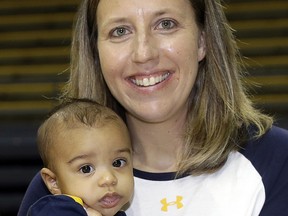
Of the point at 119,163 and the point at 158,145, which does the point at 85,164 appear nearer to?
the point at 119,163

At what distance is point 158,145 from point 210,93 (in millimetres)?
203

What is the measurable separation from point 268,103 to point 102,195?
10.8 ft

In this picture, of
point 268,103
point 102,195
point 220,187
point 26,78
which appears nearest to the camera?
point 102,195

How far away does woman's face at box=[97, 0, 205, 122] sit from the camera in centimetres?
190

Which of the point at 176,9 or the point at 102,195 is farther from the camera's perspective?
the point at 176,9

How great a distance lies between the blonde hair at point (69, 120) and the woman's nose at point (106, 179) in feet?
0.42

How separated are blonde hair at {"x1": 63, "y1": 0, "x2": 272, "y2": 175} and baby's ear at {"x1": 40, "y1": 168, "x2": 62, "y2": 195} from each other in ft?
1.07

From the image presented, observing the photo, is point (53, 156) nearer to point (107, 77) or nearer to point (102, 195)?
point (102, 195)

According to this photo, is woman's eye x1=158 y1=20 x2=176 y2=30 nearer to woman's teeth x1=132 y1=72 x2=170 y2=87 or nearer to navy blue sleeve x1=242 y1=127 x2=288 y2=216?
woman's teeth x1=132 y1=72 x2=170 y2=87

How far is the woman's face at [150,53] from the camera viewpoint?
1.90 m

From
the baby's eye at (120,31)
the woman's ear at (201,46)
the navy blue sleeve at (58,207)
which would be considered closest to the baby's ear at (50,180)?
the navy blue sleeve at (58,207)

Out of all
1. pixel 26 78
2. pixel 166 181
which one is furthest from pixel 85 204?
pixel 26 78

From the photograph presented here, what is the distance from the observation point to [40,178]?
205 centimetres

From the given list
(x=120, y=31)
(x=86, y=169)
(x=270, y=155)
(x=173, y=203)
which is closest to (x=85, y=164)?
(x=86, y=169)
